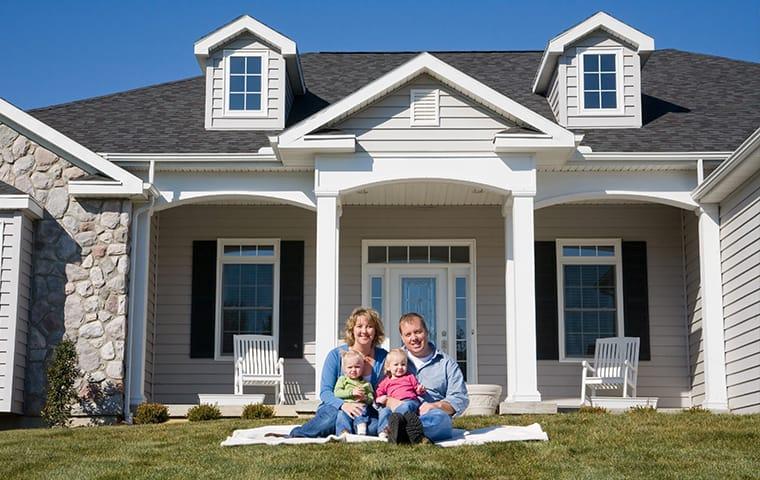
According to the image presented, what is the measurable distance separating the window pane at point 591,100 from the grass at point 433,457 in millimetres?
6510

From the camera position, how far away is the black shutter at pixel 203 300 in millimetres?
14773

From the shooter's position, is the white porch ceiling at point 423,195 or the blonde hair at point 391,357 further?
the white porch ceiling at point 423,195

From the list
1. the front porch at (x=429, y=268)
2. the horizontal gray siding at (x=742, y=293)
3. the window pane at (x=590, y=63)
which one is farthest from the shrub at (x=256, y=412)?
the window pane at (x=590, y=63)

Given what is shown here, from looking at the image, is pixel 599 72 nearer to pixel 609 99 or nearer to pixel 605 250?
pixel 609 99

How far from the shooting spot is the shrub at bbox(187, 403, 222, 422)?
12.2 metres

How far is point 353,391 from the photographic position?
26.7ft

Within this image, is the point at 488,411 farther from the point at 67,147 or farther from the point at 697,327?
the point at 67,147

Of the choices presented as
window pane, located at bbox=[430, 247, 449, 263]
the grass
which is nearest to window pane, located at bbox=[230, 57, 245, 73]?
window pane, located at bbox=[430, 247, 449, 263]

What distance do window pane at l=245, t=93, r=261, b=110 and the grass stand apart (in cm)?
671

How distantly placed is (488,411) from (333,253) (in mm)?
2568

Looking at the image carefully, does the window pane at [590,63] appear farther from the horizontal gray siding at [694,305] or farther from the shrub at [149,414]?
the shrub at [149,414]

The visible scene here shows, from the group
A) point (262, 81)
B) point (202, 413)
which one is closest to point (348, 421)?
point (202, 413)

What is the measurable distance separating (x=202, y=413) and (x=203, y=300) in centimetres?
291

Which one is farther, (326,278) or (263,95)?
(263,95)
